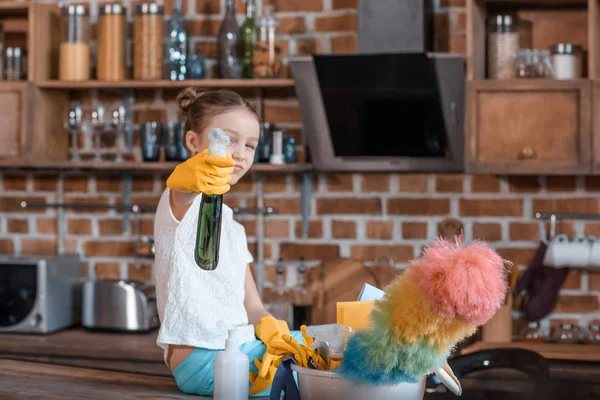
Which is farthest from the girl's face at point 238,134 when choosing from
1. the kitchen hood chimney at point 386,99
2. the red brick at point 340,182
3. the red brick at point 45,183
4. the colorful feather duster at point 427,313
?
the red brick at point 45,183

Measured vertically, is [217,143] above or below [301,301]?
above

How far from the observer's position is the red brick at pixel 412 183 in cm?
313

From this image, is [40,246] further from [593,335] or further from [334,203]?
[593,335]

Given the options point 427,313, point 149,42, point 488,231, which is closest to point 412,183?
point 488,231

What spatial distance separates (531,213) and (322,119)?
0.78 metres

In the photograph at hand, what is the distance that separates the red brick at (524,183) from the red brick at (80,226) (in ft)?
5.10

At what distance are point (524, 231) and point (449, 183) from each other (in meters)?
0.30

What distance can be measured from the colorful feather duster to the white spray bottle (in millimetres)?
202

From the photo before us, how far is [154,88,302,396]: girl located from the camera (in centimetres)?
163

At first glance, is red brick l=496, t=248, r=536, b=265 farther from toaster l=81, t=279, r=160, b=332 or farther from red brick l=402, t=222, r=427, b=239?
toaster l=81, t=279, r=160, b=332

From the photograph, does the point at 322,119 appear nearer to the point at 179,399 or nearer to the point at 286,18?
the point at 286,18

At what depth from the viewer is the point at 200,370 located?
161 cm

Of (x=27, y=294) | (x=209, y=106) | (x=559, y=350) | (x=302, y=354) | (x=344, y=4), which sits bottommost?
(x=559, y=350)

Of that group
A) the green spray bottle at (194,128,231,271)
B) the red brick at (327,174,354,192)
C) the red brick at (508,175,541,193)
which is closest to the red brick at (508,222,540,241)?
the red brick at (508,175,541,193)
